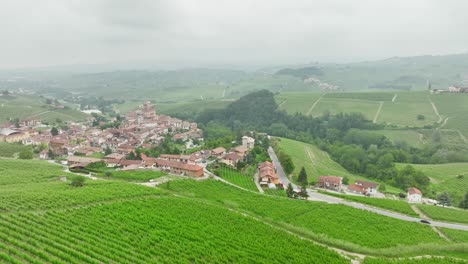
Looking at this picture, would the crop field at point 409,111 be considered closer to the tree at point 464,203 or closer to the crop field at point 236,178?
the tree at point 464,203

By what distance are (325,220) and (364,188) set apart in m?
24.9

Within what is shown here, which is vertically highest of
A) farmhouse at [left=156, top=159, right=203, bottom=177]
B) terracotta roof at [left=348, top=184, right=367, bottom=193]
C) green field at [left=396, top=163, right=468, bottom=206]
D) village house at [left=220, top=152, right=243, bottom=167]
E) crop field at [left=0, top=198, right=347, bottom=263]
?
crop field at [left=0, top=198, right=347, bottom=263]

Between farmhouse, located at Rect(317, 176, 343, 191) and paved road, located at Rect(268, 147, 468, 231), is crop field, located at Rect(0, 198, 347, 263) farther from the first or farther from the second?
farmhouse, located at Rect(317, 176, 343, 191)

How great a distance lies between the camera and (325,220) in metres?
40.2

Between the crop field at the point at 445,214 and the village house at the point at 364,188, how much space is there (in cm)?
1016

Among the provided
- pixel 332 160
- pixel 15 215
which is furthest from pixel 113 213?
pixel 332 160

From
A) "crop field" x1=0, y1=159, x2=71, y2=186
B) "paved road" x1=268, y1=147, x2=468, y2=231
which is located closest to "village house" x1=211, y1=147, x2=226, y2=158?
"paved road" x1=268, y1=147, x2=468, y2=231

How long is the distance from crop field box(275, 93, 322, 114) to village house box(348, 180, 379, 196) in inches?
3267

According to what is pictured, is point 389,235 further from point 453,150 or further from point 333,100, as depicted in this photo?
point 333,100

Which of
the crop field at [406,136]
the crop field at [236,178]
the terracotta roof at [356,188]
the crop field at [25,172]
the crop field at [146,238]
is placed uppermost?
the crop field at [146,238]

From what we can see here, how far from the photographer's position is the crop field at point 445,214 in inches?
1806

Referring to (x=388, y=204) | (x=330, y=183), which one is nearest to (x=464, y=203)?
(x=388, y=204)

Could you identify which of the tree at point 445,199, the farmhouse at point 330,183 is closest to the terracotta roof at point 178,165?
the farmhouse at point 330,183

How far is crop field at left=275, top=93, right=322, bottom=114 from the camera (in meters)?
147
